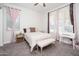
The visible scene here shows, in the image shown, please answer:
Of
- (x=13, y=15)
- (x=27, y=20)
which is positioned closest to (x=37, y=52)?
(x=13, y=15)

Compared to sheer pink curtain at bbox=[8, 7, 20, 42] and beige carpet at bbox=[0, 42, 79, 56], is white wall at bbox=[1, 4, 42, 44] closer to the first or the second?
sheer pink curtain at bbox=[8, 7, 20, 42]

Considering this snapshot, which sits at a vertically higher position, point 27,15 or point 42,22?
point 27,15

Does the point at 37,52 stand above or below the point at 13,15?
below

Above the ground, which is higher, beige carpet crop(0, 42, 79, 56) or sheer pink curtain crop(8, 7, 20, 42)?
sheer pink curtain crop(8, 7, 20, 42)

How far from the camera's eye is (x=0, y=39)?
118 inches

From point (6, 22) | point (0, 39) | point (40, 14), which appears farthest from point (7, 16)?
point (40, 14)

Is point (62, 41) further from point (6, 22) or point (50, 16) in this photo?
point (6, 22)

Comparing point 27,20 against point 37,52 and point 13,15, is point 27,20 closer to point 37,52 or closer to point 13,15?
point 13,15

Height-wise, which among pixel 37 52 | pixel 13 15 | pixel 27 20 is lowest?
pixel 37 52

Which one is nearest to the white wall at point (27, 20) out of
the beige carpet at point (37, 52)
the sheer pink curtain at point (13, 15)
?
the sheer pink curtain at point (13, 15)

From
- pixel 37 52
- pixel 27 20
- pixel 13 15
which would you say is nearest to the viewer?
pixel 37 52

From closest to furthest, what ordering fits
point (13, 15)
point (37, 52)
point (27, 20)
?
point (37, 52), point (13, 15), point (27, 20)

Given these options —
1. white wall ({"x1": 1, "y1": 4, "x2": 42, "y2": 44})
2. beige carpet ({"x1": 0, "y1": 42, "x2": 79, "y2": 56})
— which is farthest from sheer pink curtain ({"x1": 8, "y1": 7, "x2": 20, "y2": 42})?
beige carpet ({"x1": 0, "y1": 42, "x2": 79, "y2": 56})

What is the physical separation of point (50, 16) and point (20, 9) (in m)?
2.26
